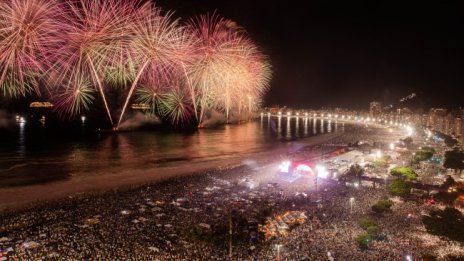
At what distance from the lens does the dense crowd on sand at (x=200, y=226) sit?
1360 centimetres

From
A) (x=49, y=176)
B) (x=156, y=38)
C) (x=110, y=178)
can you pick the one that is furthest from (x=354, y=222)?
(x=156, y=38)

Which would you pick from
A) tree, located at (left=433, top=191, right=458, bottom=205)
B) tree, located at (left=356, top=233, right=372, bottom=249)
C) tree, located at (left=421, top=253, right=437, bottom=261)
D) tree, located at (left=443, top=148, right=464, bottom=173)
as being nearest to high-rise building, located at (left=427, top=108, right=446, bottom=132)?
tree, located at (left=443, top=148, right=464, bottom=173)

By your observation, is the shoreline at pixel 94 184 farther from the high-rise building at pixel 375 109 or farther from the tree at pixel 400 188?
the high-rise building at pixel 375 109

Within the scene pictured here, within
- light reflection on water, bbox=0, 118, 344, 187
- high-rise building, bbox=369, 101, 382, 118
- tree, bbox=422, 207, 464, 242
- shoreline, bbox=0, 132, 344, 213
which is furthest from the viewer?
high-rise building, bbox=369, 101, 382, 118

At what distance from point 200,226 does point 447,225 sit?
34.5 ft

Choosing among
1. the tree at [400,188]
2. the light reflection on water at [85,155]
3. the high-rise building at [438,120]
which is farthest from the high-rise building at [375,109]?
the tree at [400,188]

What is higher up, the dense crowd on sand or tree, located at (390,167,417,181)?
tree, located at (390,167,417,181)

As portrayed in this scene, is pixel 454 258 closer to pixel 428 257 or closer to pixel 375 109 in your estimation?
pixel 428 257

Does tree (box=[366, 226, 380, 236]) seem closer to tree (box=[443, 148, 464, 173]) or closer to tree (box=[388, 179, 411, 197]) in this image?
tree (box=[388, 179, 411, 197])

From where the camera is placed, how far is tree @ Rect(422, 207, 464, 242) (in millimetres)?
15603

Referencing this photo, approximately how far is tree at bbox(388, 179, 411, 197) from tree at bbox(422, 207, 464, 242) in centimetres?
444

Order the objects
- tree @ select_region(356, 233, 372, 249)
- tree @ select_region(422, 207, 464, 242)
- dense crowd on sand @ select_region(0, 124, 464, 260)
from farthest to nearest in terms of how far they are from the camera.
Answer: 1. tree @ select_region(422, 207, 464, 242)
2. tree @ select_region(356, 233, 372, 249)
3. dense crowd on sand @ select_region(0, 124, 464, 260)

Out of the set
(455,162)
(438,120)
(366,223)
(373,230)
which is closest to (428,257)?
(373,230)

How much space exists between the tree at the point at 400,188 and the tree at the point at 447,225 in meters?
4.44
